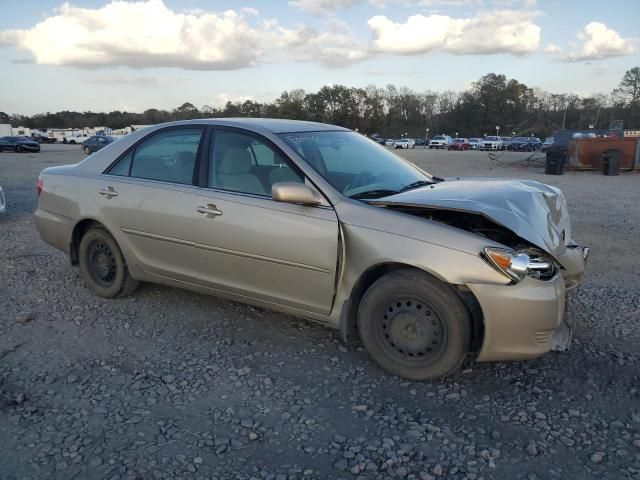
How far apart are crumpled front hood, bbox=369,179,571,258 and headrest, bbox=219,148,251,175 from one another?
1.11 m

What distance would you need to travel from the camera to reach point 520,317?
308 centimetres

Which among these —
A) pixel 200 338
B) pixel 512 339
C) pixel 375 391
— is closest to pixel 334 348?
pixel 375 391

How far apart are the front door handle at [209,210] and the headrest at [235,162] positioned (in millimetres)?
295

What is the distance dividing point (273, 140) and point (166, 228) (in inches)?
44.4

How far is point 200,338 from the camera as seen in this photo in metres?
4.07

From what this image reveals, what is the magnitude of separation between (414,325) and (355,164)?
56.6 inches

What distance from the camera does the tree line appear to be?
87875 millimetres

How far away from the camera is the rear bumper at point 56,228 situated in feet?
16.2

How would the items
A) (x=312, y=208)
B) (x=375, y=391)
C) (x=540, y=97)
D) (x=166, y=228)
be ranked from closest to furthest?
(x=375, y=391)
(x=312, y=208)
(x=166, y=228)
(x=540, y=97)

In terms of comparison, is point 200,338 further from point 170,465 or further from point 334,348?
point 170,465

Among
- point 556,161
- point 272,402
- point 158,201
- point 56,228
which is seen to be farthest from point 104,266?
point 556,161

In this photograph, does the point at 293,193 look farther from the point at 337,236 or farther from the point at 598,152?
the point at 598,152

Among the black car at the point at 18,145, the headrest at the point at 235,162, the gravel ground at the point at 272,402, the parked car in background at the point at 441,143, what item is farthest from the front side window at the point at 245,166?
the parked car in background at the point at 441,143

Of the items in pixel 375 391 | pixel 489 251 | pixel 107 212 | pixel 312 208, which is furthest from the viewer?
pixel 107 212
